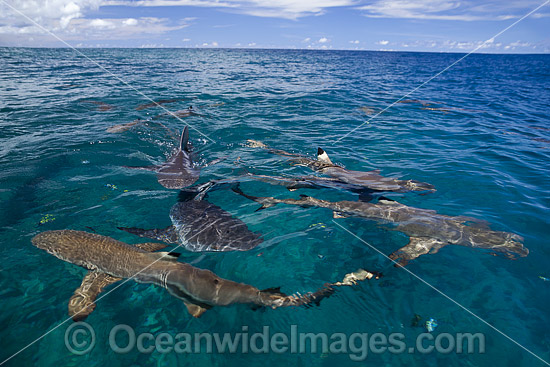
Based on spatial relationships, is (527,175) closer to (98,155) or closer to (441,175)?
(441,175)

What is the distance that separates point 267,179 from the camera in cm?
851

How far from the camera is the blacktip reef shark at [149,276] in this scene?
4.22 metres

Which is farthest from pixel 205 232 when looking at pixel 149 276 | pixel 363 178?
pixel 363 178

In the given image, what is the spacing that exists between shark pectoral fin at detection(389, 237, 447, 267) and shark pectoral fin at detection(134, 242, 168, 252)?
14.3 feet

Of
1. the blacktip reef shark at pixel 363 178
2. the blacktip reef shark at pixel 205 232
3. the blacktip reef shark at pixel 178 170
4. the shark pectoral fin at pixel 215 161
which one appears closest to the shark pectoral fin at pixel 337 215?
the blacktip reef shark at pixel 363 178

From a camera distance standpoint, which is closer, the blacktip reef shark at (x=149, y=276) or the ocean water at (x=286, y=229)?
the ocean water at (x=286, y=229)

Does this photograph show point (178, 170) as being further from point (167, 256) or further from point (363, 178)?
point (363, 178)

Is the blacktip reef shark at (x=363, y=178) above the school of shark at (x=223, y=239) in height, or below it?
above

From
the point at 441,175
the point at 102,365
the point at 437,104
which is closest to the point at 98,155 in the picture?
the point at 102,365

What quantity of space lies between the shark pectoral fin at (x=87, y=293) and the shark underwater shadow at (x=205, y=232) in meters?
1.14

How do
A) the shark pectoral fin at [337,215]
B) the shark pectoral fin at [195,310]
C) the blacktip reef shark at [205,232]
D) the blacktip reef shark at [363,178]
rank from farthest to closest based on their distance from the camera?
the blacktip reef shark at [363,178]
the shark pectoral fin at [337,215]
the blacktip reef shark at [205,232]
the shark pectoral fin at [195,310]

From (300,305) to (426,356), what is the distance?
5.81ft

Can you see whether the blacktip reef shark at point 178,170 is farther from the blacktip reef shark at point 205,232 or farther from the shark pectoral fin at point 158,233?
the shark pectoral fin at point 158,233

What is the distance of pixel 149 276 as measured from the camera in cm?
455
